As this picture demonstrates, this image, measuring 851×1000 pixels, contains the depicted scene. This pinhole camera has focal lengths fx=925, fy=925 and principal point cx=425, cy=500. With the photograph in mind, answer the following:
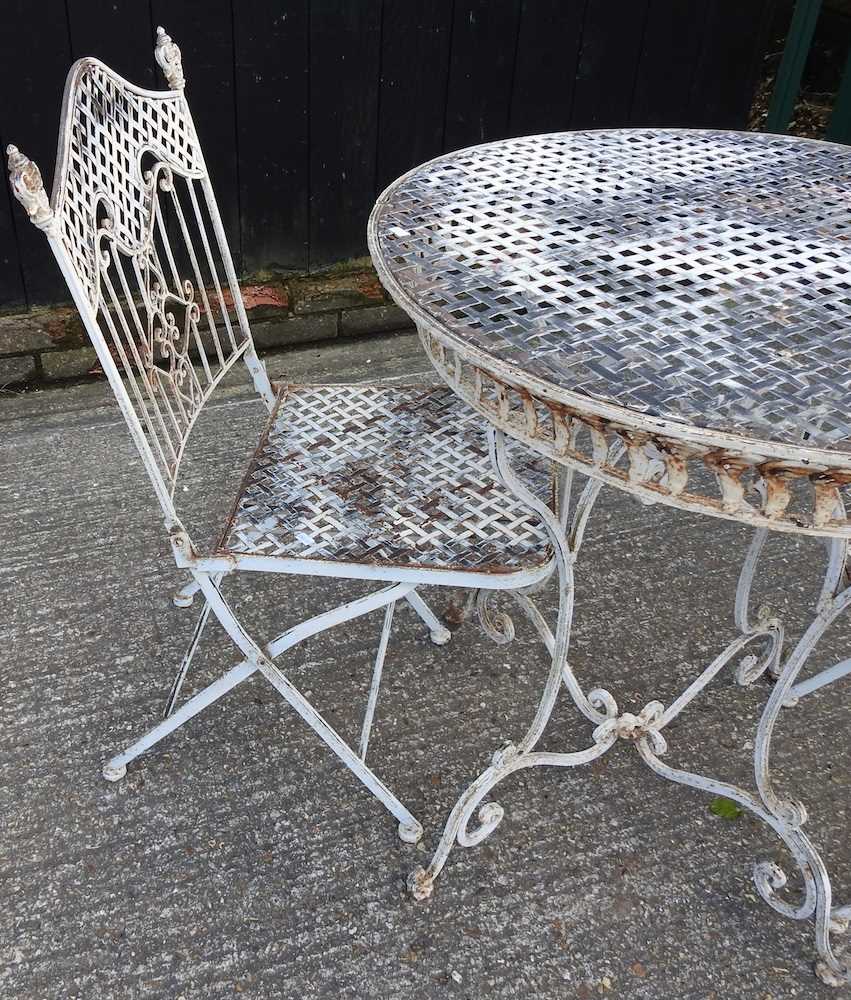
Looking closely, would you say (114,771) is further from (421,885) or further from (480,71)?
(480,71)

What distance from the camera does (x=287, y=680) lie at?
1.75 m

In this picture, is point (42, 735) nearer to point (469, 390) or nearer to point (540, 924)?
point (540, 924)

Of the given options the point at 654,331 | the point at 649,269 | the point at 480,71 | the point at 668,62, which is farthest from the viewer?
the point at 668,62

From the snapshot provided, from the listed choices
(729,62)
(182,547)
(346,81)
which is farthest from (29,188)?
(729,62)

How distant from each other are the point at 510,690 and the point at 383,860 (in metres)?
0.53

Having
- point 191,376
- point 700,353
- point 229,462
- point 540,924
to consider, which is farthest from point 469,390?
point 229,462

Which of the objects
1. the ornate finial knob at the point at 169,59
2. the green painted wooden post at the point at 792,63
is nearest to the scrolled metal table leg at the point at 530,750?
the ornate finial knob at the point at 169,59

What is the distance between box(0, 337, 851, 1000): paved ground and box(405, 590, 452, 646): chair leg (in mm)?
38

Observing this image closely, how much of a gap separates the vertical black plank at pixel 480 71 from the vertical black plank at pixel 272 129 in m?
0.54

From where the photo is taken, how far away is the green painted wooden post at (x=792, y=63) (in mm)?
3512

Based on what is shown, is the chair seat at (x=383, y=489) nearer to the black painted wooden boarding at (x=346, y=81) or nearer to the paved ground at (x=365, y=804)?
the paved ground at (x=365, y=804)

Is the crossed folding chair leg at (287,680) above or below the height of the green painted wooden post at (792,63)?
below

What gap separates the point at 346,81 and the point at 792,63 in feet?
5.90

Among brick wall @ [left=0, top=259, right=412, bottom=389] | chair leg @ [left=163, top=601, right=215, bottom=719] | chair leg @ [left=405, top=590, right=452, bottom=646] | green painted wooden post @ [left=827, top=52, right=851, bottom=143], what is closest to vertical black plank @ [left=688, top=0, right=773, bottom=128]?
green painted wooden post @ [left=827, top=52, right=851, bottom=143]
